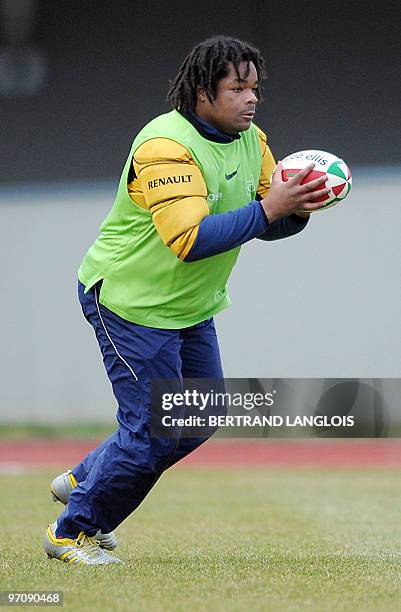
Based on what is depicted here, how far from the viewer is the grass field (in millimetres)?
3100

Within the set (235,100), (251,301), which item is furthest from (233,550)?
(251,301)

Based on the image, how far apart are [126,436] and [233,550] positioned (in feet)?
2.61

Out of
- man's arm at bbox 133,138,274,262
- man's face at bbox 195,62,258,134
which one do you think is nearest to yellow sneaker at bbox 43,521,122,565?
man's arm at bbox 133,138,274,262

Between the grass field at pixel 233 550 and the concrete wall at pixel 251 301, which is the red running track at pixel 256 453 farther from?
the grass field at pixel 233 550

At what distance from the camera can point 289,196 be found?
3.39 metres

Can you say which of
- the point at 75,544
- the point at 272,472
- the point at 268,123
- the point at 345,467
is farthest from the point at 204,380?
the point at 268,123

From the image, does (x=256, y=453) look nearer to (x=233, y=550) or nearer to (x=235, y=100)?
(x=233, y=550)

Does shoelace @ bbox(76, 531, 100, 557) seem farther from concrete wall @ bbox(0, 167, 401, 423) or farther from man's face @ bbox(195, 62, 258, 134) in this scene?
concrete wall @ bbox(0, 167, 401, 423)

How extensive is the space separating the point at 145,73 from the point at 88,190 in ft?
5.02

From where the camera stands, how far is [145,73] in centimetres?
1067

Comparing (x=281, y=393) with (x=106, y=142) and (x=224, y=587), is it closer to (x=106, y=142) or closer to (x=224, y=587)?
(x=224, y=587)

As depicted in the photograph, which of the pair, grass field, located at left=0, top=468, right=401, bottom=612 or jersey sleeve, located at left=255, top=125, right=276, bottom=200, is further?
jersey sleeve, located at left=255, top=125, right=276, bottom=200

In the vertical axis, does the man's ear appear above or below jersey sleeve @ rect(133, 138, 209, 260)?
above

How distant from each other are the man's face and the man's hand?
0.88 feet
